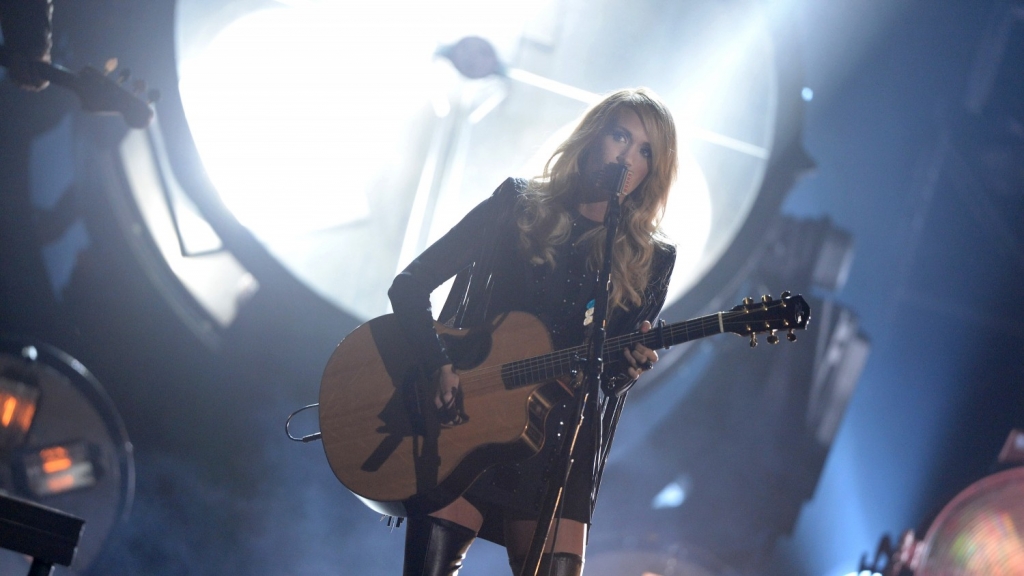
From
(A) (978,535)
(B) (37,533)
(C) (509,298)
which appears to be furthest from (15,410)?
(A) (978,535)

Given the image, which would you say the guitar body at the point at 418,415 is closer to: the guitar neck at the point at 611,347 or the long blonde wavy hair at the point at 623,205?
the guitar neck at the point at 611,347

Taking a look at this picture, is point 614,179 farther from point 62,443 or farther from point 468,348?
point 62,443

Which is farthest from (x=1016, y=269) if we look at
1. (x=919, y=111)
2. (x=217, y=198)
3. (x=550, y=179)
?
(x=217, y=198)

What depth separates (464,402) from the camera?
1873 mm

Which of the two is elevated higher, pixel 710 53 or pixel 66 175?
pixel 710 53

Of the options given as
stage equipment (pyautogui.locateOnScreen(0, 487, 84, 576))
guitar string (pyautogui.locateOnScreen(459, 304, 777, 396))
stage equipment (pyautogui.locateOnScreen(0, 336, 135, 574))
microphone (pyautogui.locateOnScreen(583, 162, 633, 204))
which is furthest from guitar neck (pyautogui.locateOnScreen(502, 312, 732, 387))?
stage equipment (pyautogui.locateOnScreen(0, 336, 135, 574))

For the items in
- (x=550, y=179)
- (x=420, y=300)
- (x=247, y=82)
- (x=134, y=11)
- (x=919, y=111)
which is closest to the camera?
(x=420, y=300)

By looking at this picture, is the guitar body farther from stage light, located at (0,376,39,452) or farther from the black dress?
stage light, located at (0,376,39,452)

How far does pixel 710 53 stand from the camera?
3992mm

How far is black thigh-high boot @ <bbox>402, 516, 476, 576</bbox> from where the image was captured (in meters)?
1.77

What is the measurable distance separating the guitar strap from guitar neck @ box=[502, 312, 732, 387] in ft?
0.70

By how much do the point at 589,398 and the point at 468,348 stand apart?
1.55 ft

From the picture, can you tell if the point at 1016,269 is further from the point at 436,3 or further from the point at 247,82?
the point at 247,82

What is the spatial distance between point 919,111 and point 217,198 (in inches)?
144
